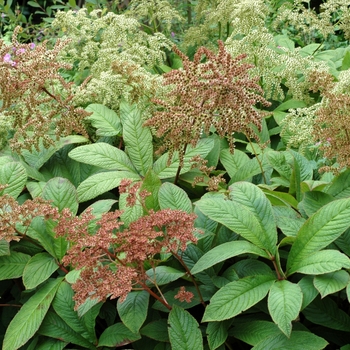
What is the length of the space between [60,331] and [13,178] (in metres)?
0.60

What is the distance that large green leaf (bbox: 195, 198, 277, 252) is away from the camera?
1.57 meters

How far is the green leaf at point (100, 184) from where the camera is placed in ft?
6.36

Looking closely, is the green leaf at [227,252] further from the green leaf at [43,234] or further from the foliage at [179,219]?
the green leaf at [43,234]

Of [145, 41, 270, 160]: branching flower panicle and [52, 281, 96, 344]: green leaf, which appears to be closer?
[145, 41, 270, 160]: branching flower panicle

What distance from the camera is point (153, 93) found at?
224 centimetres

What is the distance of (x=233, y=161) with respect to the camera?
2164 mm

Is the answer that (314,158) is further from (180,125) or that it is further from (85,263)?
(85,263)

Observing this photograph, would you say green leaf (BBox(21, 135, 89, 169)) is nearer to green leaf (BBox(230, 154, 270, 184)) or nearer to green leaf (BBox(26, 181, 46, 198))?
green leaf (BBox(26, 181, 46, 198))

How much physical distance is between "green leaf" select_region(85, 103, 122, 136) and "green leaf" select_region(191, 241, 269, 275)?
0.87 m

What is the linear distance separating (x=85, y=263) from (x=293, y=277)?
692 mm

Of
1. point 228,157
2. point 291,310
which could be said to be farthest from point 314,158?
point 291,310

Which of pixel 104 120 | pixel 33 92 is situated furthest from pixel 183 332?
pixel 104 120

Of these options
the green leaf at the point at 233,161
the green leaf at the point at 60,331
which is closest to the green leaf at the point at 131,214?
the green leaf at the point at 60,331

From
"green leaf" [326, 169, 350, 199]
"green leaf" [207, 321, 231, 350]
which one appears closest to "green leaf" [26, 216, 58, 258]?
"green leaf" [207, 321, 231, 350]
